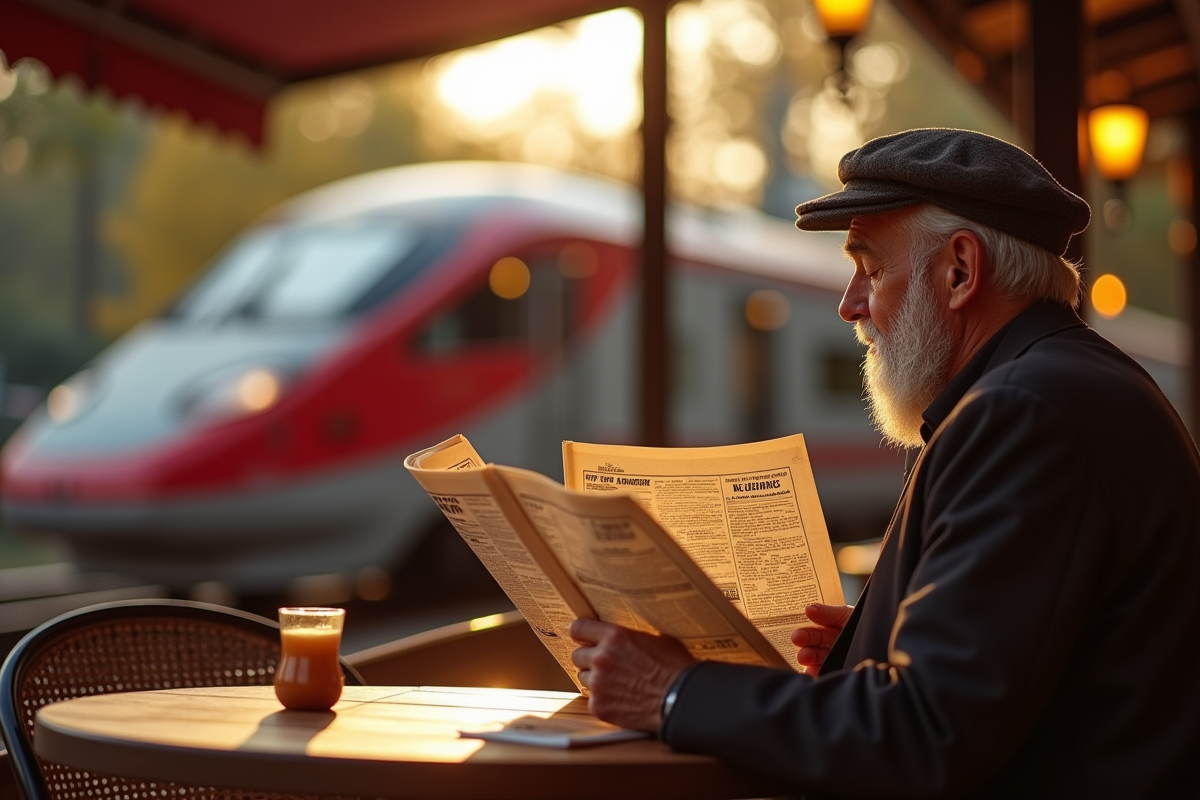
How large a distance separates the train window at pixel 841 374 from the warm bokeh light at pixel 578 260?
130 inches

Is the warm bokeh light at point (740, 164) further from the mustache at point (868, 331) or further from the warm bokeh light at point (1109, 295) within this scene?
the mustache at point (868, 331)

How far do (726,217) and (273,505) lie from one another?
21.6 feet

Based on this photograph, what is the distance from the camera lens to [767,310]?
1335cm

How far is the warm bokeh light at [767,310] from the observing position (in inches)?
519

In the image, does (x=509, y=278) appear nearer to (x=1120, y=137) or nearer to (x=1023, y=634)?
(x=1120, y=137)

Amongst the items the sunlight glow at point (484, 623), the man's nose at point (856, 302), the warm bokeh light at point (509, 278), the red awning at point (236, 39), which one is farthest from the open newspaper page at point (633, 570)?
the warm bokeh light at point (509, 278)

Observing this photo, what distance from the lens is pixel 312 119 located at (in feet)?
105

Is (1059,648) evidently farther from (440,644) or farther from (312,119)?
(312,119)

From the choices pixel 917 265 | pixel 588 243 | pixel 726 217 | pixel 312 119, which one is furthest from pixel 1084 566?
pixel 312 119

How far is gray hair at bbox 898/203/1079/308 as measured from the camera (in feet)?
6.59

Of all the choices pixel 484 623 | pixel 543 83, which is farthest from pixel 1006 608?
pixel 543 83

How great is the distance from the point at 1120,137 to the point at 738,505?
6.27 metres

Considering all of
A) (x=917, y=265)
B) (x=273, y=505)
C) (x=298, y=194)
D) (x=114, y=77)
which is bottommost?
(x=273, y=505)

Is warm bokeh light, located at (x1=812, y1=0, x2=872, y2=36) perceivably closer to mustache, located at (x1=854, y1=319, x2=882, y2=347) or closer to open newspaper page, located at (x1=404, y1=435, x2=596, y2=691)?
mustache, located at (x1=854, y1=319, x2=882, y2=347)
